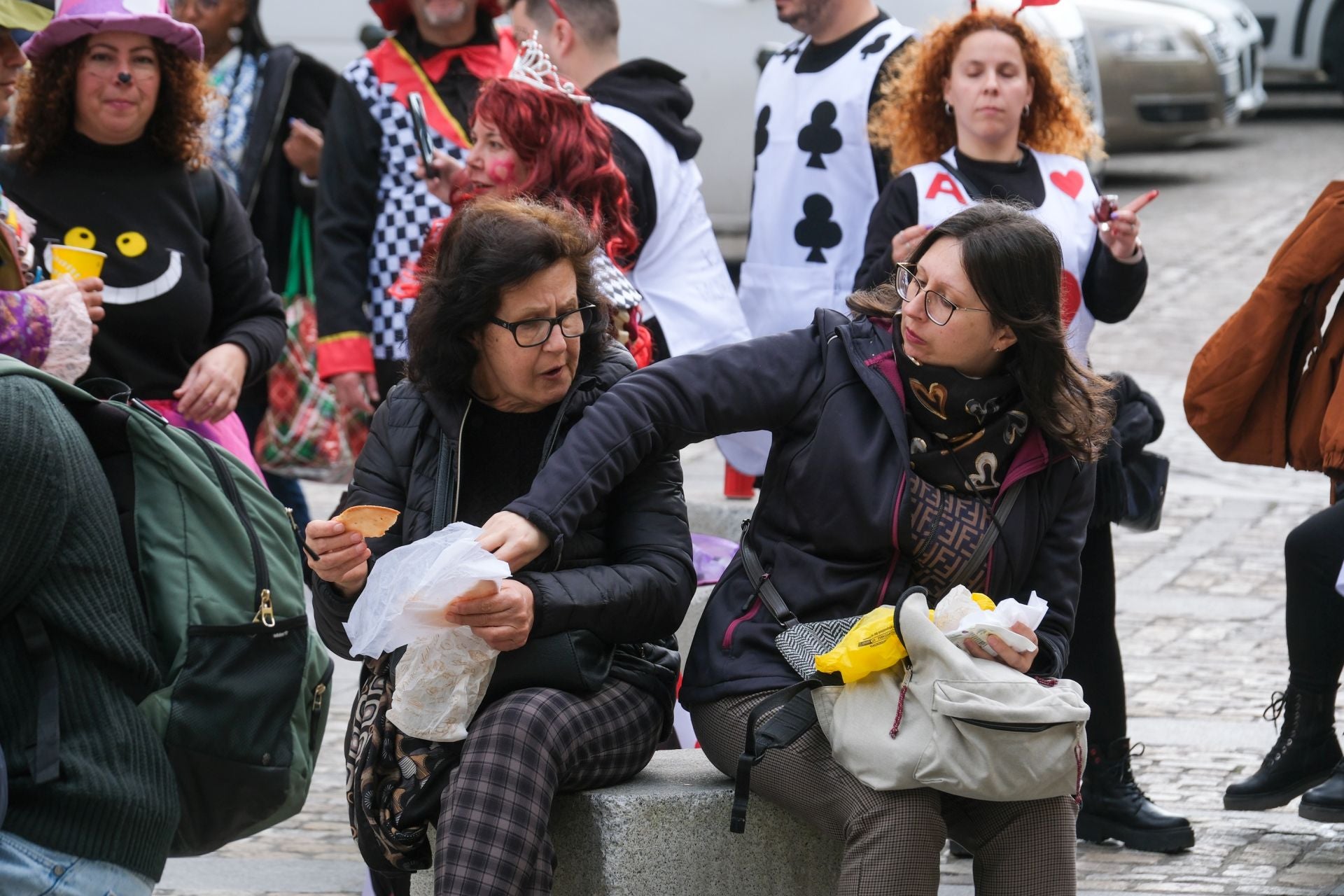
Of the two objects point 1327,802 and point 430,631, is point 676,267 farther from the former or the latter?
point 1327,802

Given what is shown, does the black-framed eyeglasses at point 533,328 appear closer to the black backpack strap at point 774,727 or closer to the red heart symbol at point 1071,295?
the black backpack strap at point 774,727

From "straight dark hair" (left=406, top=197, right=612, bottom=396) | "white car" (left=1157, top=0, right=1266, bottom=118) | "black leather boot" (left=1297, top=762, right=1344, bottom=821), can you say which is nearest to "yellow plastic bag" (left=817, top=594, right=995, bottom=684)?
"straight dark hair" (left=406, top=197, right=612, bottom=396)

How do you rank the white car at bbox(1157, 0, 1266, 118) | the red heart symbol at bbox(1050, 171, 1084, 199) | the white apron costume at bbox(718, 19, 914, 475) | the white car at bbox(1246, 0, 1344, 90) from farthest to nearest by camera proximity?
the white car at bbox(1246, 0, 1344, 90), the white car at bbox(1157, 0, 1266, 118), the white apron costume at bbox(718, 19, 914, 475), the red heart symbol at bbox(1050, 171, 1084, 199)

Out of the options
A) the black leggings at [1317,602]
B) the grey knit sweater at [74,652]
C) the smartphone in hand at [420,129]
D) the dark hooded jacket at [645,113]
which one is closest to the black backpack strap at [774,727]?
the grey knit sweater at [74,652]

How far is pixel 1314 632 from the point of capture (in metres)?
4.16

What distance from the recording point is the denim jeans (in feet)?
8.74

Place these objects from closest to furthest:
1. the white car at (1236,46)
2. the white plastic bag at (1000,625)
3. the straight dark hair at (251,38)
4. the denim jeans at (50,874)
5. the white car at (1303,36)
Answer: the denim jeans at (50,874) → the white plastic bag at (1000,625) → the straight dark hair at (251,38) → the white car at (1236,46) → the white car at (1303,36)

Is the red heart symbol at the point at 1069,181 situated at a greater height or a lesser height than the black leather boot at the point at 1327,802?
greater

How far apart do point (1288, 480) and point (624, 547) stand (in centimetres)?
551

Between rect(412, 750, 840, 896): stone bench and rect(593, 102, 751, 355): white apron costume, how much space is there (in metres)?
1.53

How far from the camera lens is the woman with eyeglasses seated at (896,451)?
3.26 metres

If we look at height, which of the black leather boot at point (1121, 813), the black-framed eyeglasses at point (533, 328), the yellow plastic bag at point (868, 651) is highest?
the black-framed eyeglasses at point (533, 328)

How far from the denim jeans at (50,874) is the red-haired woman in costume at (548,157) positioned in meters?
1.62

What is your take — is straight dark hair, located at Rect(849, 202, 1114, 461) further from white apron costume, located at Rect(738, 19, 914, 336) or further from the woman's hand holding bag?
white apron costume, located at Rect(738, 19, 914, 336)
